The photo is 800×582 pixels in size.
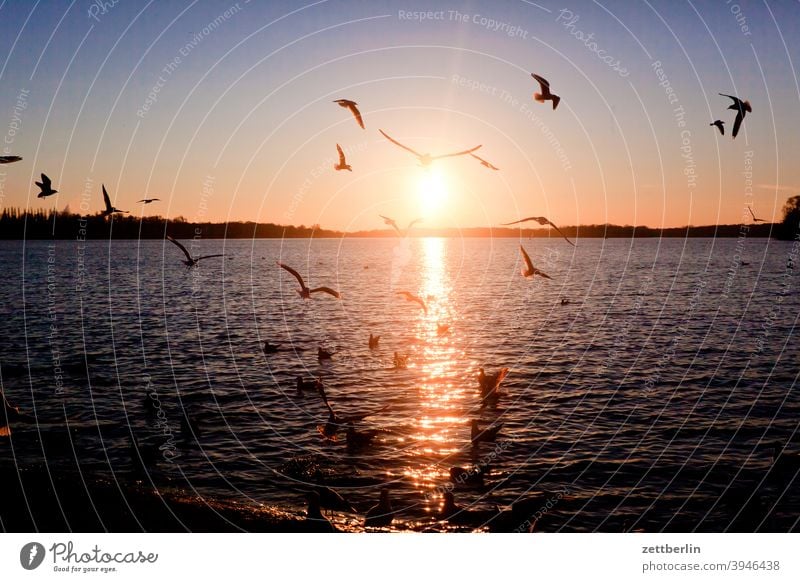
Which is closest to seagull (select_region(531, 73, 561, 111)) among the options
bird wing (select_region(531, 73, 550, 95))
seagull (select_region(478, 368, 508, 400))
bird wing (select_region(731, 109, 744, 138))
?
bird wing (select_region(531, 73, 550, 95))

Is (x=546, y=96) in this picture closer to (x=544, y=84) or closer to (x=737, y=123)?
(x=544, y=84)

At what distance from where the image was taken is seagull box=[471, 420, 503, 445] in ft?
78.4

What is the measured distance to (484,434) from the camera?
79.4 ft

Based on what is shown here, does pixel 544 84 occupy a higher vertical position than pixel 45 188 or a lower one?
higher

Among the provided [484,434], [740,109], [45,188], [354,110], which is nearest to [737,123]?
[740,109]

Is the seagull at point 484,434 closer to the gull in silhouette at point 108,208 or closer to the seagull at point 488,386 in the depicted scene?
the seagull at point 488,386

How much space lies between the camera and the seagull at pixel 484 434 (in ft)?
78.4

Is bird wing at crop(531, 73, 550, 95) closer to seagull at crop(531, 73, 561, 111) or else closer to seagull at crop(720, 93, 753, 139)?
seagull at crop(531, 73, 561, 111)

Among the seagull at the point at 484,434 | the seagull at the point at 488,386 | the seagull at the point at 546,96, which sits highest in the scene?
the seagull at the point at 546,96

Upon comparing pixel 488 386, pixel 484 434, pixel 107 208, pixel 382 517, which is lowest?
pixel 382 517

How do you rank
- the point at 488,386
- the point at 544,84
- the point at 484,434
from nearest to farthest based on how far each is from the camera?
the point at 544,84 < the point at 484,434 < the point at 488,386

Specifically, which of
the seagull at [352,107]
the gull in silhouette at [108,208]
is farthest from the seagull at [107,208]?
the seagull at [352,107]

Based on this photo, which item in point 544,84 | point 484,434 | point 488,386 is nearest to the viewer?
point 544,84
